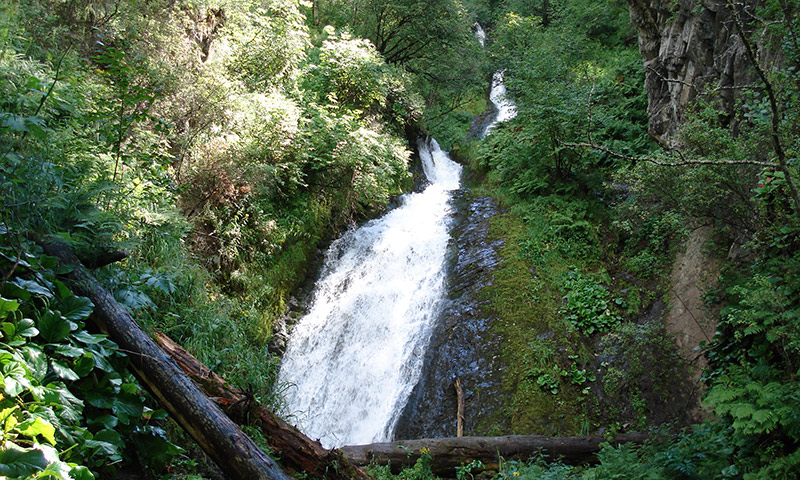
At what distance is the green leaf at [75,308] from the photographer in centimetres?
249

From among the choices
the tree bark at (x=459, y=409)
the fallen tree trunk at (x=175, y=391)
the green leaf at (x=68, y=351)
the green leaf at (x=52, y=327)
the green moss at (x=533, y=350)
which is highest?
the green leaf at (x=52, y=327)

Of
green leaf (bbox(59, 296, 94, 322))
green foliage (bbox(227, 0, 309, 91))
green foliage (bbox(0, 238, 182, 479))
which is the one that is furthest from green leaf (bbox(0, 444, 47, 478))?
green foliage (bbox(227, 0, 309, 91))

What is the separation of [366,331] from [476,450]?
3329 mm

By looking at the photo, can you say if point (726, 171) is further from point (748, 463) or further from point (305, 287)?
point (305, 287)

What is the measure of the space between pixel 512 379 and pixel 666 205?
131 inches

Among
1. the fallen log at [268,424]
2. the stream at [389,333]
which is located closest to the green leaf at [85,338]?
the fallen log at [268,424]

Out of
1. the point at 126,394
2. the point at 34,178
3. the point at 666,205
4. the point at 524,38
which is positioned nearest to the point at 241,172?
the point at 34,178

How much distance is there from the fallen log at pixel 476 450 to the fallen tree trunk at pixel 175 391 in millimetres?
2706

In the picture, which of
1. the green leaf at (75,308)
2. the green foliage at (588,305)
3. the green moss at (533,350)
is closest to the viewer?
the green leaf at (75,308)

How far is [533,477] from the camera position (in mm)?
4426

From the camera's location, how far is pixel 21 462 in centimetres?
166

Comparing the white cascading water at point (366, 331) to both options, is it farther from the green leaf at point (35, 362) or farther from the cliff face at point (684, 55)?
the cliff face at point (684, 55)

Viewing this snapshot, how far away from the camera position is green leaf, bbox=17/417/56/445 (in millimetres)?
1849

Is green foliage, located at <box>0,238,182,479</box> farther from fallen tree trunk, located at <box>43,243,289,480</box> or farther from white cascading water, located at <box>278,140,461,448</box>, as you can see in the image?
white cascading water, located at <box>278,140,461,448</box>
